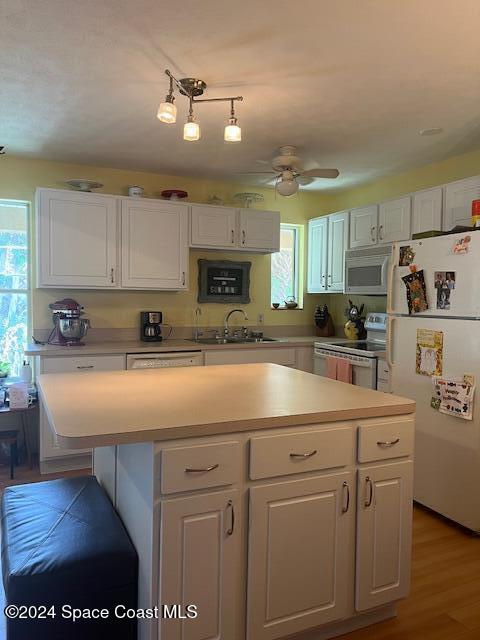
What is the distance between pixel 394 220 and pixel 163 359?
7.33ft

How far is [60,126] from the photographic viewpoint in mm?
3264

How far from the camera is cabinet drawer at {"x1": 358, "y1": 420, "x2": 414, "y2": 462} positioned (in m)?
1.81

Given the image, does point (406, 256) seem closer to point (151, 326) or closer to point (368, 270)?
point (368, 270)

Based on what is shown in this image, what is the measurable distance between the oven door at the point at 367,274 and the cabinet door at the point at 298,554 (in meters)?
2.52

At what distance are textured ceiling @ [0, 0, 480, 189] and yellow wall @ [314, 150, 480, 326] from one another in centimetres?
16

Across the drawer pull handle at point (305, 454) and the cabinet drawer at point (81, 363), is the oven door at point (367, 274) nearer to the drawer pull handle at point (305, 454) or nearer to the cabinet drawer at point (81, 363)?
the cabinet drawer at point (81, 363)

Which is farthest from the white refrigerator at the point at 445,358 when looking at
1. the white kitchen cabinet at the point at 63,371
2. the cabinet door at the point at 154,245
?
the white kitchen cabinet at the point at 63,371

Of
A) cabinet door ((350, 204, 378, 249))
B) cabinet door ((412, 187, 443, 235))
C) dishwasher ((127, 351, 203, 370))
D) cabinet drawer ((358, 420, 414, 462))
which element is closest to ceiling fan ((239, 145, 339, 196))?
cabinet door ((412, 187, 443, 235))

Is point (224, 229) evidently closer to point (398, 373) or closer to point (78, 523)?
point (398, 373)

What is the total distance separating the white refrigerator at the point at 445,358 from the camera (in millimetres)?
2680

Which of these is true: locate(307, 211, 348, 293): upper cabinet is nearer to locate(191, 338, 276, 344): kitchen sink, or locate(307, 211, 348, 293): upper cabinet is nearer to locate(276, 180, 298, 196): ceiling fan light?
locate(191, 338, 276, 344): kitchen sink

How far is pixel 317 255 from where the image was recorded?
4996 mm

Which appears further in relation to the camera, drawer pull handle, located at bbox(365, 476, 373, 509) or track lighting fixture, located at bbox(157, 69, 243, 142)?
track lighting fixture, located at bbox(157, 69, 243, 142)

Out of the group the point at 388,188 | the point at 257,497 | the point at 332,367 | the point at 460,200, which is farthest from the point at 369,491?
the point at 388,188
